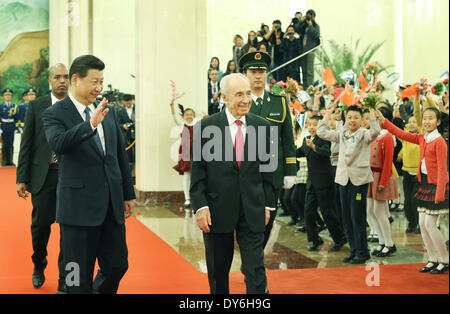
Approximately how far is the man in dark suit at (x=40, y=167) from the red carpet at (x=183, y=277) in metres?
0.51

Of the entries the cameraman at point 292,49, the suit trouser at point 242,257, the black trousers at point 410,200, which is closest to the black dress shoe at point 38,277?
the suit trouser at point 242,257

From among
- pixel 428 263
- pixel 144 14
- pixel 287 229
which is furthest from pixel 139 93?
pixel 428 263

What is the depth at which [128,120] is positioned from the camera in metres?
10.8

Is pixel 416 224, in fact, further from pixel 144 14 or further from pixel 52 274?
pixel 144 14

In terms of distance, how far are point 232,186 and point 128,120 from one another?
294 inches

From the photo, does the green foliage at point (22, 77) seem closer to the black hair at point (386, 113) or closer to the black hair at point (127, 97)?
the black hair at point (127, 97)

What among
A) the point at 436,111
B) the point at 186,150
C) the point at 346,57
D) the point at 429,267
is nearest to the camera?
the point at 436,111

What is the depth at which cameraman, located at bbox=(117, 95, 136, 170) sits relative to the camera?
10.7m

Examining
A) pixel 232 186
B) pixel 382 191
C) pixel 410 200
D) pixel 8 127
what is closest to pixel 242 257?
pixel 232 186

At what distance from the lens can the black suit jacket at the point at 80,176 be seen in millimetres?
3441

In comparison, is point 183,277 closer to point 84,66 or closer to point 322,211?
point 322,211

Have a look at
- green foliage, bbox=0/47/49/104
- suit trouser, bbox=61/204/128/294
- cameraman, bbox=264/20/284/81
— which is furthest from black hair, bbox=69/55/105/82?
cameraman, bbox=264/20/284/81

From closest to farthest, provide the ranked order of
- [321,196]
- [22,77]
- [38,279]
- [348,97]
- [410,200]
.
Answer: [38,279], [348,97], [321,196], [410,200], [22,77]

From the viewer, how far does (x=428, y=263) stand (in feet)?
17.6
